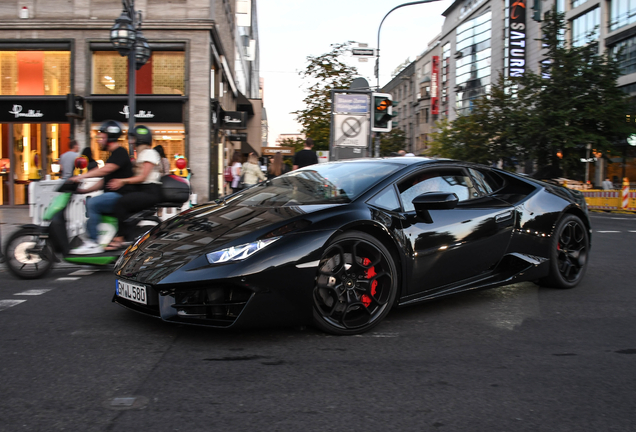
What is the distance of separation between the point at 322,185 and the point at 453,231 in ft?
3.33

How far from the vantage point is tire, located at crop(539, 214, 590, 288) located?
5414mm

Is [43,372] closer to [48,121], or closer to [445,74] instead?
[48,121]

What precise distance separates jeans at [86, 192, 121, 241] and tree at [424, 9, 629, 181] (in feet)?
71.6

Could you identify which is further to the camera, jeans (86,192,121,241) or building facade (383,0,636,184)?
building facade (383,0,636,184)

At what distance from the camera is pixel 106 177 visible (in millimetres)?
6430

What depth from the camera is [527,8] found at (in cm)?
5478

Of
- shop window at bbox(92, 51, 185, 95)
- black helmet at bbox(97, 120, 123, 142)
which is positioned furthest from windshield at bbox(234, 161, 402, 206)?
shop window at bbox(92, 51, 185, 95)

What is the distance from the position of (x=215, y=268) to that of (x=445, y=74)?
75.8 meters

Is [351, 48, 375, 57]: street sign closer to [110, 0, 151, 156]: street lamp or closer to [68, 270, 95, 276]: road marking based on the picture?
[110, 0, 151, 156]: street lamp

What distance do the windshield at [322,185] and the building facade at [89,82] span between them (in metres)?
14.4

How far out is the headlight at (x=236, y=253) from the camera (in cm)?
360

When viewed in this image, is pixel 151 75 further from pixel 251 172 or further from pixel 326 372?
pixel 326 372

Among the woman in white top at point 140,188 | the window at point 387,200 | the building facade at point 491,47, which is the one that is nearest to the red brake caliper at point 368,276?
the window at point 387,200

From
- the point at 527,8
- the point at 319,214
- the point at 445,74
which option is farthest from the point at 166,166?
the point at 445,74
